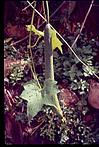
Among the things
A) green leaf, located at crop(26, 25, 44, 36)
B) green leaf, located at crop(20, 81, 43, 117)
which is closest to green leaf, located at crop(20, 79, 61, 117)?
green leaf, located at crop(20, 81, 43, 117)

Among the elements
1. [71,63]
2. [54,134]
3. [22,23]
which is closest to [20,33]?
[22,23]

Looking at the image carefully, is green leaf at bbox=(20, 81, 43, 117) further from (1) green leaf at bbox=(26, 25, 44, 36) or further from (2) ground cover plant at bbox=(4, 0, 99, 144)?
(1) green leaf at bbox=(26, 25, 44, 36)

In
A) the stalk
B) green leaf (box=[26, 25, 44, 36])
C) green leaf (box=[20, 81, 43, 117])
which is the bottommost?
green leaf (box=[20, 81, 43, 117])

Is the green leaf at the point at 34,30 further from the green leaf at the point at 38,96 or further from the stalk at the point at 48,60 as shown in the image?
the green leaf at the point at 38,96

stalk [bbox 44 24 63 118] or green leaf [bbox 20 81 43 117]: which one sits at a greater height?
stalk [bbox 44 24 63 118]

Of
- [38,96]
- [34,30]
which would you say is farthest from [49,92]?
[34,30]

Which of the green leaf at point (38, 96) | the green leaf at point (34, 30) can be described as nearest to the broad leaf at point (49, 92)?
the green leaf at point (38, 96)

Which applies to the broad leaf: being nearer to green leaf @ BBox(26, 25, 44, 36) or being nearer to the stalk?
Answer: the stalk

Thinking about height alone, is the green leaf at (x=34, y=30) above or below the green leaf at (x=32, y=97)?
above

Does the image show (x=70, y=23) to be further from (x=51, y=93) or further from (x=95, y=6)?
(x=51, y=93)
